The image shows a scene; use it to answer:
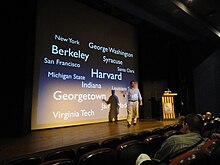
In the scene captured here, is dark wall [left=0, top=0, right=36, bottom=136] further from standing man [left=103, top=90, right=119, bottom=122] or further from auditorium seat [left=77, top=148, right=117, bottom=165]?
auditorium seat [left=77, top=148, right=117, bottom=165]

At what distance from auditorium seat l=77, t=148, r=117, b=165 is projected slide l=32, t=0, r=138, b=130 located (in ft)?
10.8

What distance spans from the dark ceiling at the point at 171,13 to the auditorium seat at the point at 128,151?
4840 mm

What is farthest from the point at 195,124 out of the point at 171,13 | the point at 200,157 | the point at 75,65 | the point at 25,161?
the point at 171,13

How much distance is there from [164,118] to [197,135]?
5.04 metres

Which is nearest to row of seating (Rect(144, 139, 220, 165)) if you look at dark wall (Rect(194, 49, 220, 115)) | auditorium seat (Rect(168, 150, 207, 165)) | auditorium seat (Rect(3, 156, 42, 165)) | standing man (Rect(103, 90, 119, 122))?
auditorium seat (Rect(168, 150, 207, 165))

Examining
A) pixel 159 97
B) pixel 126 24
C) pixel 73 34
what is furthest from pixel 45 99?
pixel 159 97

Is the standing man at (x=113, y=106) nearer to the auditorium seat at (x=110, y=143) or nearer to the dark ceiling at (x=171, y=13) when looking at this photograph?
the dark ceiling at (x=171, y=13)

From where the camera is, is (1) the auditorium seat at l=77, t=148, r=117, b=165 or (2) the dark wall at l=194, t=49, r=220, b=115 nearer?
(1) the auditorium seat at l=77, t=148, r=117, b=165

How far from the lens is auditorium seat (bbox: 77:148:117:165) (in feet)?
4.06

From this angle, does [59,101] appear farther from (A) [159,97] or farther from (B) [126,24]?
(A) [159,97]

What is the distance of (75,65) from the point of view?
4.96m

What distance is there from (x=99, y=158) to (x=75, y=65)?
3.90 meters

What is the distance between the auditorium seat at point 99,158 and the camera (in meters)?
1.24

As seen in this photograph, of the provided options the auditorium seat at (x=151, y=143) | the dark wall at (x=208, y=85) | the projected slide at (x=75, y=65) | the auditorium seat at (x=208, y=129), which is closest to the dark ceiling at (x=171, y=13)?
the projected slide at (x=75, y=65)
